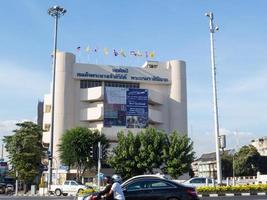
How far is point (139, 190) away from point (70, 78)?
57348 millimetres

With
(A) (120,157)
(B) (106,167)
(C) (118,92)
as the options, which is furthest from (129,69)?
(A) (120,157)

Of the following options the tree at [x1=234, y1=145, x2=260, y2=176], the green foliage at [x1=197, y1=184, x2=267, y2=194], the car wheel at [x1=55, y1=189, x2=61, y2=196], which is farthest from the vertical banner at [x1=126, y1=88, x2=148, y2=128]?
the green foliage at [x1=197, y1=184, x2=267, y2=194]

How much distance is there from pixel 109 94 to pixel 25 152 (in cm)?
1962

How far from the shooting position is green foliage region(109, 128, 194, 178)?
175 ft

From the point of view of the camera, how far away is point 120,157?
178ft

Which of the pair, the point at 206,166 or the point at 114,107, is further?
the point at 206,166

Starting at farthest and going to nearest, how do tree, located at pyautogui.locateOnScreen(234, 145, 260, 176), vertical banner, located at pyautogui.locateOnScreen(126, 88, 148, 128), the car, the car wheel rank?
tree, located at pyautogui.locateOnScreen(234, 145, 260, 176)
vertical banner, located at pyautogui.locateOnScreen(126, 88, 148, 128)
the car wheel
the car

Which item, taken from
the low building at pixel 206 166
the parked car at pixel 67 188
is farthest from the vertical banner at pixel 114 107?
the low building at pixel 206 166

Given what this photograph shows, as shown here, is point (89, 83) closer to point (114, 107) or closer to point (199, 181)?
point (114, 107)

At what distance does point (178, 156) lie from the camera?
53812 millimetres

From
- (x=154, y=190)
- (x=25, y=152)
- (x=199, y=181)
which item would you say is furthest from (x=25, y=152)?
(x=154, y=190)

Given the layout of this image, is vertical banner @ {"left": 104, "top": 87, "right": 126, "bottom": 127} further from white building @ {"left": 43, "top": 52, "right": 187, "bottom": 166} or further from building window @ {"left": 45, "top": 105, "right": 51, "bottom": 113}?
building window @ {"left": 45, "top": 105, "right": 51, "bottom": 113}

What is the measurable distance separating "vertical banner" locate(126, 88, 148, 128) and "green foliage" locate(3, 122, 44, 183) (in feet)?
59.4

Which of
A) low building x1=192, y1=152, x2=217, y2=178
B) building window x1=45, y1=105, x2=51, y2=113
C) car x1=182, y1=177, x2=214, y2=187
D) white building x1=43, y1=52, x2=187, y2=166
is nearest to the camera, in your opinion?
car x1=182, y1=177, x2=214, y2=187
